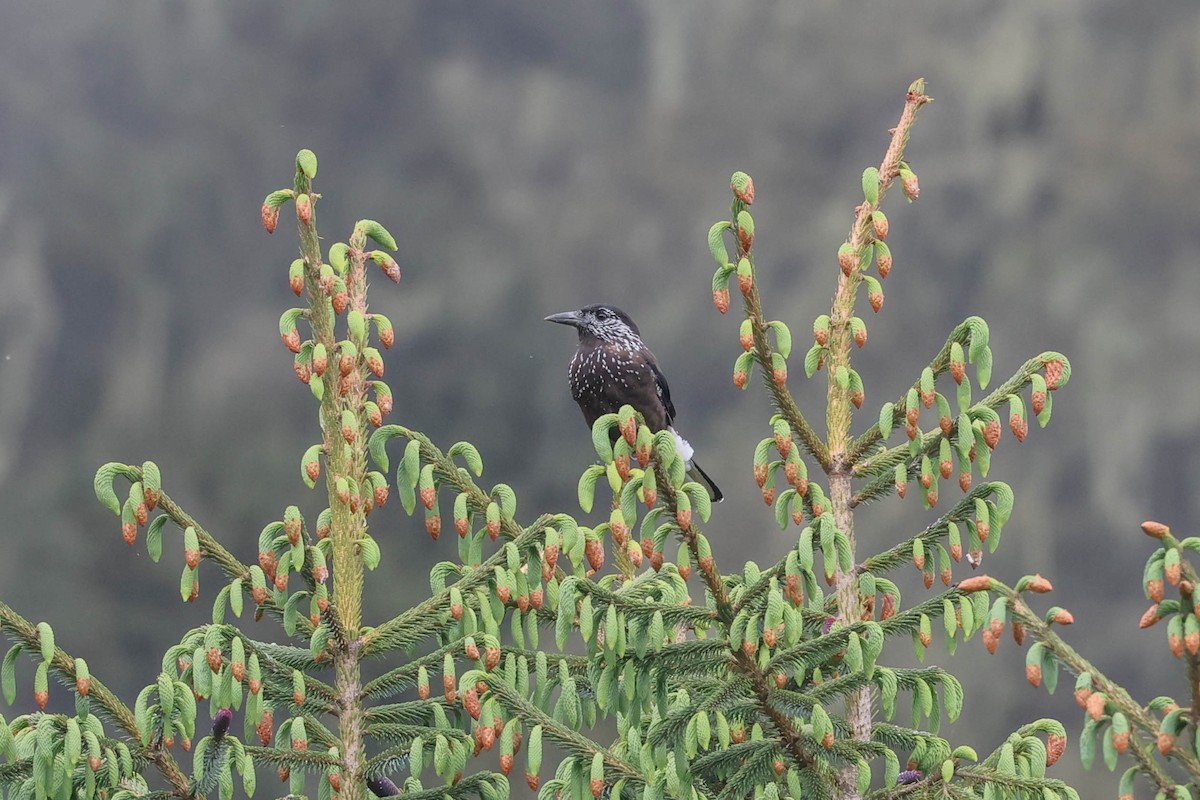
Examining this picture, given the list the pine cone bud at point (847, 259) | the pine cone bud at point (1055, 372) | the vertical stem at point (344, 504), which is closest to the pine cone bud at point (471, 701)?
the vertical stem at point (344, 504)

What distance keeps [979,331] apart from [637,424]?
3.02ft

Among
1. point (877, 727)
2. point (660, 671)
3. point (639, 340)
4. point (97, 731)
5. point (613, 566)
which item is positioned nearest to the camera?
point (97, 731)

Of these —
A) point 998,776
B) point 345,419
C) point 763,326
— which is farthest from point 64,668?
point 998,776

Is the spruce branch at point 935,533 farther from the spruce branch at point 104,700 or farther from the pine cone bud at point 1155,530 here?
the spruce branch at point 104,700

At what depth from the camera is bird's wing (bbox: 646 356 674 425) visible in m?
6.04

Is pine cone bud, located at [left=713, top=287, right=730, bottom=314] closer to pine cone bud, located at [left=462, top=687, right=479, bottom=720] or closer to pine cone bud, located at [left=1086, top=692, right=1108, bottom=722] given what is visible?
pine cone bud, located at [left=462, top=687, right=479, bottom=720]

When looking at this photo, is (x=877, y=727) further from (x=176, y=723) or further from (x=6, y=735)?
(x=6, y=735)

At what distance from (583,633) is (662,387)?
2.77 m

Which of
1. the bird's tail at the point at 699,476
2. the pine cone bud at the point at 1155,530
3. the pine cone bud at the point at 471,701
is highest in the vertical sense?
the bird's tail at the point at 699,476

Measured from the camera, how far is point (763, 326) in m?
3.79

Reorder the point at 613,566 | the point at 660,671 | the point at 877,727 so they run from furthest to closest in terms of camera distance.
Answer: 1. the point at 613,566
2. the point at 877,727
3. the point at 660,671

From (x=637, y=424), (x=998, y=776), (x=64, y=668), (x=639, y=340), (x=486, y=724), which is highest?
(x=639, y=340)

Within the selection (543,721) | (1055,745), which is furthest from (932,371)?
(543,721)

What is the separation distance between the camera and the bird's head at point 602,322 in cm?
604
